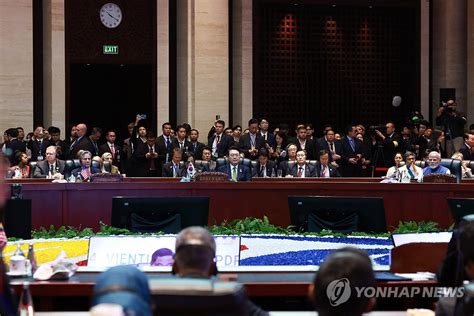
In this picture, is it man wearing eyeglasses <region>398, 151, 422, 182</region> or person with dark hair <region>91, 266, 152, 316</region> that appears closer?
person with dark hair <region>91, 266, 152, 316</region>

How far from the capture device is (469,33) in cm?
2414

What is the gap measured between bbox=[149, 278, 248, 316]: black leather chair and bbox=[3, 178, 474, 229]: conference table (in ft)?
32.1

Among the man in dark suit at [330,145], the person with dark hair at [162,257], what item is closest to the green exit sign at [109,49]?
the man in dark suit at [330,145]

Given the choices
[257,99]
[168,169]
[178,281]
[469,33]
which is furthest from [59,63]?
[178,281]

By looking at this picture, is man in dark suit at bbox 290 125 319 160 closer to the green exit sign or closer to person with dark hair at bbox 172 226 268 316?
the green exit sign

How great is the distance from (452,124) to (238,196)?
30.4ft

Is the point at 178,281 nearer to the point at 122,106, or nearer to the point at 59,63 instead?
the point at 59,63

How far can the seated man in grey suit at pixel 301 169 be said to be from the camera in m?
16.4

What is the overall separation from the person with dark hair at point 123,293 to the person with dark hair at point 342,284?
28.0 inches

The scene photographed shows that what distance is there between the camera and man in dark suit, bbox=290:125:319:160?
19188mm

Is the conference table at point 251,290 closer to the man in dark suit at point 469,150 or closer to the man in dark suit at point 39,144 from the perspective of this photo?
the man in dark suit at point 469,150

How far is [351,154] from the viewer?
1967cm

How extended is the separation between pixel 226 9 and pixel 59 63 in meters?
4.17

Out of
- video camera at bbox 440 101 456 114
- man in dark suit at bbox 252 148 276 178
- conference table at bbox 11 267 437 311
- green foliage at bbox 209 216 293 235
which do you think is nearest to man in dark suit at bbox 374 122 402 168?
video camera at bbox 440 101 456 114
